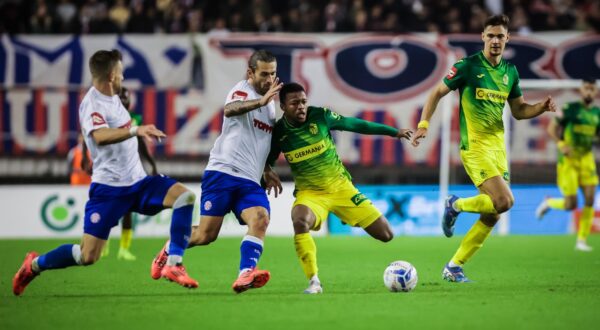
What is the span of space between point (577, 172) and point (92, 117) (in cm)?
904

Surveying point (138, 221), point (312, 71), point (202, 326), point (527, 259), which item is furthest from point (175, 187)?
point (312, 71)

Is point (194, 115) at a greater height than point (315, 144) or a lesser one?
lesser

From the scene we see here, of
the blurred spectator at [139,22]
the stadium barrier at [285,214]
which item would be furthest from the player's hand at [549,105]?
the blurred spectator at [139,22]

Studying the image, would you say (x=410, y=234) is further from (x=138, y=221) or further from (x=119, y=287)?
(x=119, y=287)

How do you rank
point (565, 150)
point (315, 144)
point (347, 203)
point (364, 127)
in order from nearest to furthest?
point (364, 127), point (315, 144), point (347, 203), point (565, 150)

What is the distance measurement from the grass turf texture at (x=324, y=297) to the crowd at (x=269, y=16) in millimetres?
7278

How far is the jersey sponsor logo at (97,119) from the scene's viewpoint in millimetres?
7793

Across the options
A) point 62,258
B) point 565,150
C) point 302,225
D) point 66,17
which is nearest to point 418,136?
point 302,225

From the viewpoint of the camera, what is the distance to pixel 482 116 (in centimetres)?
918

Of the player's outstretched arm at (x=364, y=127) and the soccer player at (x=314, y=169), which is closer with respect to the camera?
the soccer player at (x=314, y=169)

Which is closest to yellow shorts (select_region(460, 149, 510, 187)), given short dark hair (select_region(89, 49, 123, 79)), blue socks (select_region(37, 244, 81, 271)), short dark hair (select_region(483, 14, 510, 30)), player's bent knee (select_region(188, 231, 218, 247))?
short dark hair (select_region(483, 14, 510, 30))

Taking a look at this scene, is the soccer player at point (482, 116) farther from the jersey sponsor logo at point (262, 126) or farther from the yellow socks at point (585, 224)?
the yellow socks at point (585, 224)

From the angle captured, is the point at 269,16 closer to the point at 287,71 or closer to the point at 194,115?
the point at 287,71

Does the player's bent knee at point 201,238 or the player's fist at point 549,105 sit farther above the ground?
the player's fist at point 549,105
